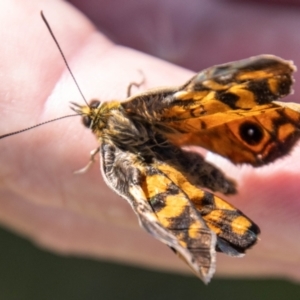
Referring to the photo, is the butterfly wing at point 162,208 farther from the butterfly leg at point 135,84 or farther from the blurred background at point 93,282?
the blurred background at point 93,282

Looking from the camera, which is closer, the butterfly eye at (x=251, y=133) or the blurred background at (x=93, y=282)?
the butterfly eye at (x=251, y=133)

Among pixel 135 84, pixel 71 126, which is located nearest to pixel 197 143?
pixel 135 84

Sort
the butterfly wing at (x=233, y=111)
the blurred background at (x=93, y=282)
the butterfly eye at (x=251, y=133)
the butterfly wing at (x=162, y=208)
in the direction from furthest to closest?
the blurred background at (x=93, y=282) → the butterfly eye at (x=251, y=133) → the butterfly wing at (x=233, y=111) → the butterfly wing at (x=162, y=208)

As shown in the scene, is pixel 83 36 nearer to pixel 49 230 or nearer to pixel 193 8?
pixel 193 8

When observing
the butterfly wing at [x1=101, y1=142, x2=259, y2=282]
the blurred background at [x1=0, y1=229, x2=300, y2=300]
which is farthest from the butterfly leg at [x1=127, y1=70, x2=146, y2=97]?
the blurred background at [x1=0, y1=229, x2=300, y2=300]

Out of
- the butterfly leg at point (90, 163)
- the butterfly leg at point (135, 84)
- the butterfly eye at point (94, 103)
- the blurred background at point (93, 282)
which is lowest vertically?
the blurred background at point (93, 282)

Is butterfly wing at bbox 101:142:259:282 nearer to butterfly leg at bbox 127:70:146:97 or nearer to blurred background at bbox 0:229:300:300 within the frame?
butterfly leg at bbox 127:70:146:97

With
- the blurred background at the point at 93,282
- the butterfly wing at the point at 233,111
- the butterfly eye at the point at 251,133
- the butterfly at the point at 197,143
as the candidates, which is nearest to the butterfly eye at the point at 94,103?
the butterfly at the point at 197,143

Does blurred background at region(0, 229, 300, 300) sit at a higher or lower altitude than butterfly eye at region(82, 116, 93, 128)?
lower
